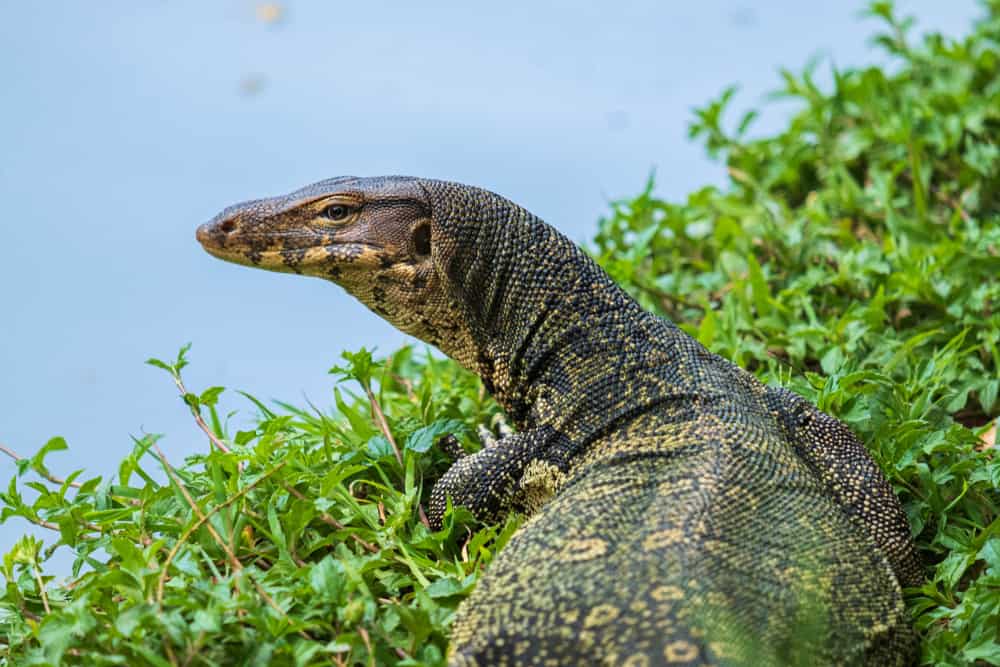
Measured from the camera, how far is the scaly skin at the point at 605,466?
2.73m

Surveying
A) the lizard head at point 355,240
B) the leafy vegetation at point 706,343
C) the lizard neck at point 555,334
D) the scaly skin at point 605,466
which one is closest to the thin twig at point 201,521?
the leafy vegetation at point 706,343

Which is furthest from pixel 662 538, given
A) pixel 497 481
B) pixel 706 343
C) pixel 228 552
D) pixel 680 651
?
pixel 706 343

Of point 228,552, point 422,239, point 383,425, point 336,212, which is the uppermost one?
point 336,212

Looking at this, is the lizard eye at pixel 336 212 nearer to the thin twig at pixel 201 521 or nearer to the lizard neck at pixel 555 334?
the lizard neck at pixel 555 334

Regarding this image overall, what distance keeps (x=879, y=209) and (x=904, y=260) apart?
0.89 m

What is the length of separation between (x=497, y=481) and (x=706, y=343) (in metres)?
1.59

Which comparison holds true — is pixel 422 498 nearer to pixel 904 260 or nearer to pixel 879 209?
pixel 904 260

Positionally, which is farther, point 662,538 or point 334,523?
point 334,523

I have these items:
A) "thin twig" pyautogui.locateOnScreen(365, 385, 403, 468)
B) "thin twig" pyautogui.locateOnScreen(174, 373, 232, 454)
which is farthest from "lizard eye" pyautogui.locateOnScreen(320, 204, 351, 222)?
"thin twig" pyautogui.locateOnScreen(174, 373, 232, 454)

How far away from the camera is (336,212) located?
12.9 ft

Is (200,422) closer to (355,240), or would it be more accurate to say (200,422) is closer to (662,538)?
(355,240)

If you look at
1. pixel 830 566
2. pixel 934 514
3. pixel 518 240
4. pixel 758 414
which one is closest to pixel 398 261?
pixel 518 240

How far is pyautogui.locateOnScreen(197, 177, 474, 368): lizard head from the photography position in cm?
388

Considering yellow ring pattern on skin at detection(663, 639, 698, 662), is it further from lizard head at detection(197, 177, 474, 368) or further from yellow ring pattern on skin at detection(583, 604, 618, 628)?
lizard head at detection(197, 177, 474, 368)
